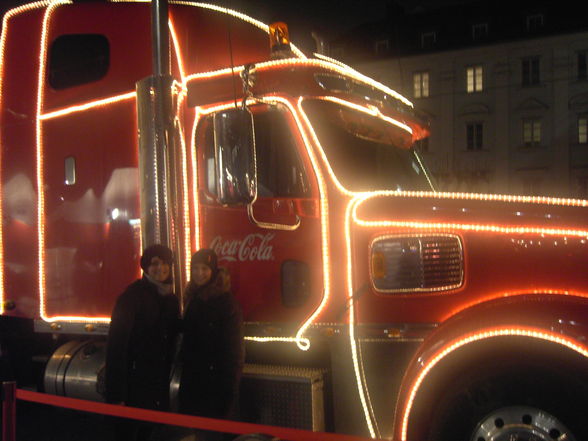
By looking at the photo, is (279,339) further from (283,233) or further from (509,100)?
(509,100)

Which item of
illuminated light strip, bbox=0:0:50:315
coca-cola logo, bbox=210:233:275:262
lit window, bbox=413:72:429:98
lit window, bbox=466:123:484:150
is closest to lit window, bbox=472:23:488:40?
lit window, bbox=413:72:429:98

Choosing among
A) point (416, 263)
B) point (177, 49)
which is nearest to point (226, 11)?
point (177, 49)

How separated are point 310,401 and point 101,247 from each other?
2.05 meters

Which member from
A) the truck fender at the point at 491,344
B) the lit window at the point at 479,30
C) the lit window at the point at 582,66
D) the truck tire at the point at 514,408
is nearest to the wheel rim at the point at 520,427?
the truck tire at the point at 514,408

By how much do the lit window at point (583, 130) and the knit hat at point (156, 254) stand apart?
33176mm

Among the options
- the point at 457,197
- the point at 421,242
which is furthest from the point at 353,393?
the point at 457,197

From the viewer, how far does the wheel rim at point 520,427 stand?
3.22m

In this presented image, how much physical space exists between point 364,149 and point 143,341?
6.42 feet

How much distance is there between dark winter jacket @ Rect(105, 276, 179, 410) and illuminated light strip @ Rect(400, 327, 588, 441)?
5.43 ft

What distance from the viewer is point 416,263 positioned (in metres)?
3.76

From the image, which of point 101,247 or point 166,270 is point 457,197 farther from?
point 101,247

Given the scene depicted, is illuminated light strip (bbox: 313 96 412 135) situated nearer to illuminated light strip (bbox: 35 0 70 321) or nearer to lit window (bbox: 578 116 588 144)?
illuminated light strip (bbox: 35 0 70 321)

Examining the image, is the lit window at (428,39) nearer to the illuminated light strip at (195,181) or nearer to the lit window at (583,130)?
the lit window at (583,130)

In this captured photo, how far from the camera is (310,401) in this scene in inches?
154
